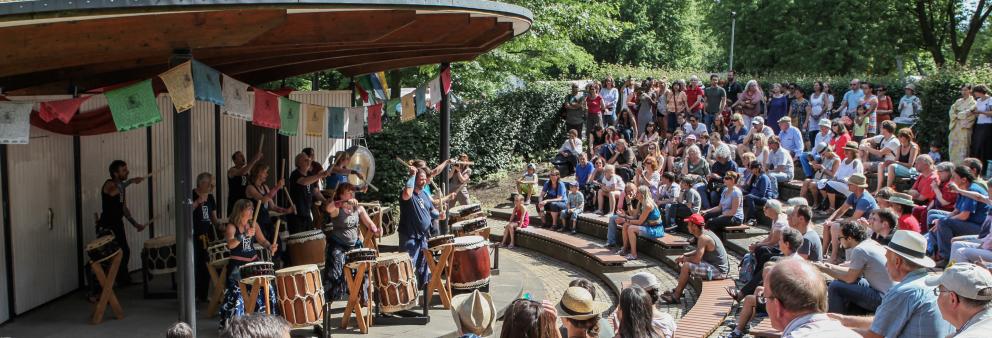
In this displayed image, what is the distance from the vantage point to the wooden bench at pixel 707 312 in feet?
28.8

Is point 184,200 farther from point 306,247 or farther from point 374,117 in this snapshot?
point 374,117

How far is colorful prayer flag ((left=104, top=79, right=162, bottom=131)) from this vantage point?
8094 millimetres

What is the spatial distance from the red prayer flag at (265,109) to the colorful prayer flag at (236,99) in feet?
0.27

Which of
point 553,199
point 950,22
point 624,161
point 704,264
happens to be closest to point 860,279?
point 704,264

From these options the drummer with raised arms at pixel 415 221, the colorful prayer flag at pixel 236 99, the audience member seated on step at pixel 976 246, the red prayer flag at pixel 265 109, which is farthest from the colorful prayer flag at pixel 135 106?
the audience member seated on step at pixel 976 246

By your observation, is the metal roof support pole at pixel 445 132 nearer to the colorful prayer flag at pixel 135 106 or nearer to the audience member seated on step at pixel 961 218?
the colorful prayer flag at pixel 135 106

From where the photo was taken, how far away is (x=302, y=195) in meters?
12.7

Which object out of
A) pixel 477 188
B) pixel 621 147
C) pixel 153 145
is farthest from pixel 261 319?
pixel 477 188

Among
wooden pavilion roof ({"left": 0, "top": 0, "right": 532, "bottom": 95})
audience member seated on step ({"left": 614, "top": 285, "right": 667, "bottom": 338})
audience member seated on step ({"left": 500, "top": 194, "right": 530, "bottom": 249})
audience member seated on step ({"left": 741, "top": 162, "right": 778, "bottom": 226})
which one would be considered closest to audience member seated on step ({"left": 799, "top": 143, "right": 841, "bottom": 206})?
audience member seated on step ({"left": 741, "top": 162, "right": 778, "bottom": 226})

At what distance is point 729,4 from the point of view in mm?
A: 37562

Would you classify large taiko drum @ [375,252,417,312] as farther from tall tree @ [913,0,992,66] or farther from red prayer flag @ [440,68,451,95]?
tall tree @ [913,0,992,66]

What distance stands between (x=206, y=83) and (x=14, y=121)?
1.58 m

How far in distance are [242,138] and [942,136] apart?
11721 mm

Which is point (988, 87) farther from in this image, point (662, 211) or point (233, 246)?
point (233, 246)
